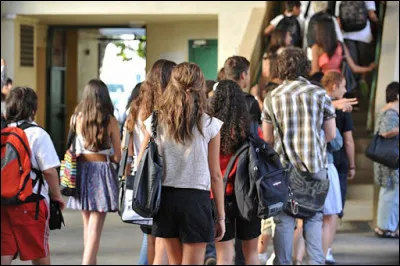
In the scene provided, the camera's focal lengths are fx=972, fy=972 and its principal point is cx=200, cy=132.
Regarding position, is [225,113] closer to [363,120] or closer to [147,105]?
[147,105]

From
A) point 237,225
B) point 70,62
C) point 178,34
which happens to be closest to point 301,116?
point 237,225

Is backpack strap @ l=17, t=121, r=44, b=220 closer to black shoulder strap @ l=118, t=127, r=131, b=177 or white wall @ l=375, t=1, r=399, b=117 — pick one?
black shoulder strap @ l=118, t=127, r=131, b=177

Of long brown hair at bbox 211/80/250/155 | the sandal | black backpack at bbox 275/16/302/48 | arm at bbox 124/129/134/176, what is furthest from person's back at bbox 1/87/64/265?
black backpack at bbox 275/16/302/48

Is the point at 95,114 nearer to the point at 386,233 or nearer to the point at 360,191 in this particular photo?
the point at 386,233

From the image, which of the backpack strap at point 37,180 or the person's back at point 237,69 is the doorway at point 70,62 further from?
the backpack strap at point 37,180

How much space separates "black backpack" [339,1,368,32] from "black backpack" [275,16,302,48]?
2.07ft

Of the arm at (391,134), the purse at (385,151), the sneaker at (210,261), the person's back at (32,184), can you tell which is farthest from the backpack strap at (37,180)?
the arm at (391,134)

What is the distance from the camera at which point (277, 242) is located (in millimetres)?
7328

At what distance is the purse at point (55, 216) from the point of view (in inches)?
235

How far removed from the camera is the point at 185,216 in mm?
5395

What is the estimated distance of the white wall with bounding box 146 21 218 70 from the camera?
59.3ft

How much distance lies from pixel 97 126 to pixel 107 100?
218 millimetres

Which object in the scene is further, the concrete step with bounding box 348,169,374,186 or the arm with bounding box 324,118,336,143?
the concrete step with bounding box 348,169,374,186

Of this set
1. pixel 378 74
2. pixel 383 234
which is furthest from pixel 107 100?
pixel 378 74
